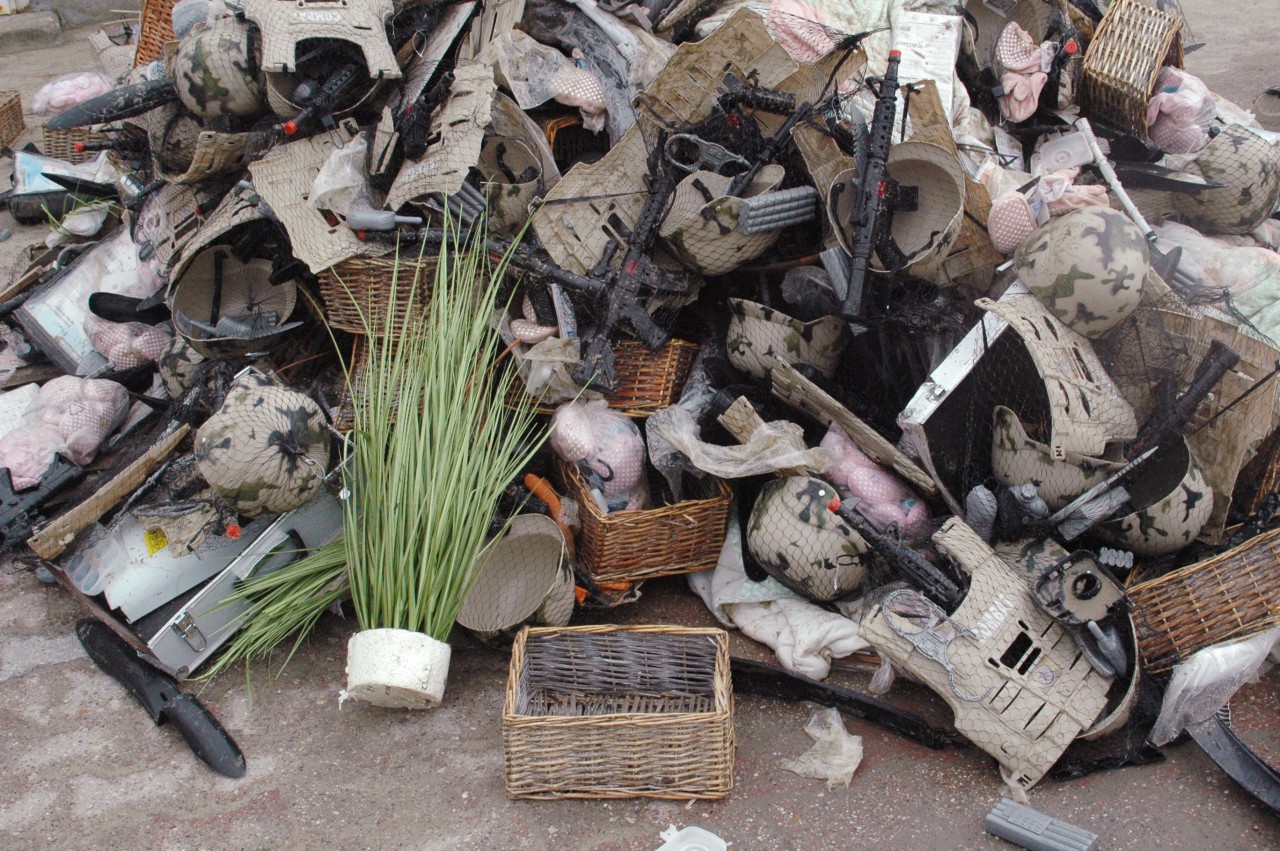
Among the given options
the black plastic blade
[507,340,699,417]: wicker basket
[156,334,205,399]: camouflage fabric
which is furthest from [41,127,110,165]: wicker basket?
the black plastic blade

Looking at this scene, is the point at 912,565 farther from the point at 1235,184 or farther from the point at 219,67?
the point at 219,67

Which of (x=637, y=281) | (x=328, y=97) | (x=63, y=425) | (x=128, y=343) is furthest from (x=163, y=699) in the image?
(x=328, y=97)

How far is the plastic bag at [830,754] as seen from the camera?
2881mm

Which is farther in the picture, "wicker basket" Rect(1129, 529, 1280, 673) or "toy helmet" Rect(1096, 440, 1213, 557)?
"toy helmet" Rect(1096, 440, 1213, 557)

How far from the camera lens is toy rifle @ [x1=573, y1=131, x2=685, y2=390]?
3494 mm

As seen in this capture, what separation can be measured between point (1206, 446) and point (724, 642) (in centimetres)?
168

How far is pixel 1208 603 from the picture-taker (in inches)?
115

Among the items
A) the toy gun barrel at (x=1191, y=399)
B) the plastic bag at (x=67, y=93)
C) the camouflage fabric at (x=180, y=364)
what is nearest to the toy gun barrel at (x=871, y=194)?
the toy gun barrel at (x=1191, y=399)

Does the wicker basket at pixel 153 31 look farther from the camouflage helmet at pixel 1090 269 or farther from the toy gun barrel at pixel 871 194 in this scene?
the camouflage helmet at pixel 1090 269

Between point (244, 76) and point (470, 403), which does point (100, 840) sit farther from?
point (244, 76)

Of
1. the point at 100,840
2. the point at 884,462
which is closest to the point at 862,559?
the point at 884,462

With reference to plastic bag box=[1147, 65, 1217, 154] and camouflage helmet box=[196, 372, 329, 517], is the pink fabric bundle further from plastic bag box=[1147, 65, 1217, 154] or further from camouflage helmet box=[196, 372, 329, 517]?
camouflage helmet box=[196, 372, 329, 517]

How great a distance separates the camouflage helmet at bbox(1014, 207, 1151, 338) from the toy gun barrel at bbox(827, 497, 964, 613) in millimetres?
935

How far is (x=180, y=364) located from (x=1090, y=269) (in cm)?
340
